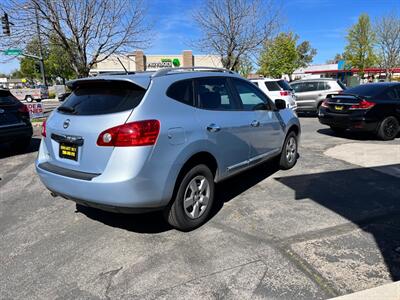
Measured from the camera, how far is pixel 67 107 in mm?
3625

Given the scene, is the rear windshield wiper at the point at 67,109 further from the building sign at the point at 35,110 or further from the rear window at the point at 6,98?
the building sign at the point at 35,110

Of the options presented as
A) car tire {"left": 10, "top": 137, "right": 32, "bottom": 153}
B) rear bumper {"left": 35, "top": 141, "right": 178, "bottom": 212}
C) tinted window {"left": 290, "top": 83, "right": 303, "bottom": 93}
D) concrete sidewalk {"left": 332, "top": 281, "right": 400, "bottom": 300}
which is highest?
tinted window {"left": 290, "top": 83, "right": 303, "bottom": 93}

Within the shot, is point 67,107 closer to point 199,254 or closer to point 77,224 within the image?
point 77,224

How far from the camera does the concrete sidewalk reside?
241cm

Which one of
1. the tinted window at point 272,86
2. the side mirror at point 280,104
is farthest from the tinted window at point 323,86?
the side mirror at point 280,104

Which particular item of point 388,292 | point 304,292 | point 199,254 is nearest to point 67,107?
point 199,254

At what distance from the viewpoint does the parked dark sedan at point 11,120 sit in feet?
22.9

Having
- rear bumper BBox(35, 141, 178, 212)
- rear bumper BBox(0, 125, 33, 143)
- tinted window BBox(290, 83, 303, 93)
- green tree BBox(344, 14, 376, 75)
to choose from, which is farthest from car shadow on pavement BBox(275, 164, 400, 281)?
green tree BBox(344, 14, 376, 75)

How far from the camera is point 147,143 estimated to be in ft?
9.82

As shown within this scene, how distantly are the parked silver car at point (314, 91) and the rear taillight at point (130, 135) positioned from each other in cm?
1295

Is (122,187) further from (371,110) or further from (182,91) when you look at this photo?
(371,110)

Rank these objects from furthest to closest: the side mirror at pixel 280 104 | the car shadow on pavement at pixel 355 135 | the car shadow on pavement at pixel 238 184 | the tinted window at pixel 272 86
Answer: the tinted window at pixel 272 86 → the car shadow on pavement at pixel 355 135 → the side mirror at pixel 280 104 → the car shadow on pavement at pixel 238 184

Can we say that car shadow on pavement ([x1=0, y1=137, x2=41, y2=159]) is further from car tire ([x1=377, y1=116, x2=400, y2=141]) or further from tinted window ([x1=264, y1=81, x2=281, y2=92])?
car tire ([x1=377, y1=116, x2=400, y2=141])

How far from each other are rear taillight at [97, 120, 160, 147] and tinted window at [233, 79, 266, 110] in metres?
1.88
